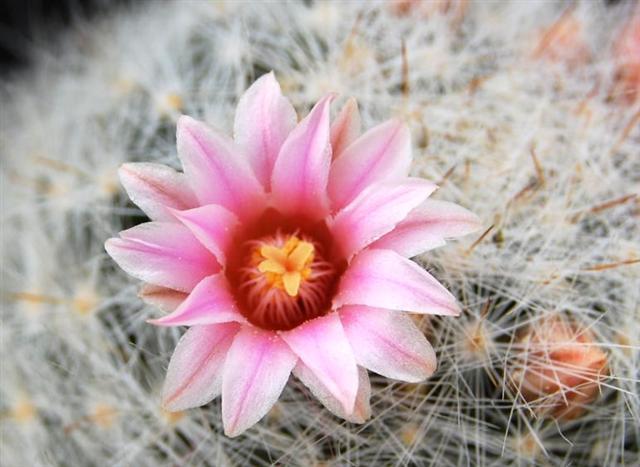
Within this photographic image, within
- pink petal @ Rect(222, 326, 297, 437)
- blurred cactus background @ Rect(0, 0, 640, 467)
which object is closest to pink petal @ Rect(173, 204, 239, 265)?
pink petal @ Rect(222, 326, 297, 437)

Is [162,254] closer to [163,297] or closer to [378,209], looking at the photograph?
[163,297]

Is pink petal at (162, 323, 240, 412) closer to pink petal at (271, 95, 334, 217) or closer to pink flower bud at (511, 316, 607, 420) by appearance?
pink petal at (271, 95, 334, 217)

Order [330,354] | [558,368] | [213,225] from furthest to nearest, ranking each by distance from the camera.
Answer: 1. [558,368]
2. [213,225]
3. [330,354]

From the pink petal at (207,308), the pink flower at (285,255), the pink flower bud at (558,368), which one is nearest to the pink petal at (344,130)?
the pink flower at (285,255)

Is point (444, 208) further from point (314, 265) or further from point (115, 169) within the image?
point (115, 169)

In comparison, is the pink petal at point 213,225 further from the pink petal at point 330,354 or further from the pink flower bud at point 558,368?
the pink flower bud at point 558,368

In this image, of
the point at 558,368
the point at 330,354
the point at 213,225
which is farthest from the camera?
the point at 558,368

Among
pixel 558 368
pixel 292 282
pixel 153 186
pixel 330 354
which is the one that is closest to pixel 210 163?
pixel 153 186
